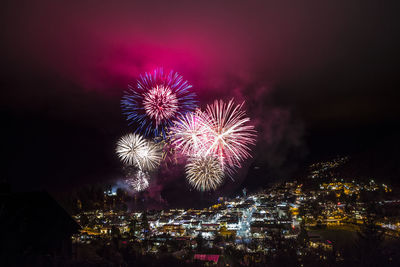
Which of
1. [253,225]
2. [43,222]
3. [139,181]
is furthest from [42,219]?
[253,225]

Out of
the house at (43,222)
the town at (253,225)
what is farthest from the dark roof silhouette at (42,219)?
the town at (253,225)

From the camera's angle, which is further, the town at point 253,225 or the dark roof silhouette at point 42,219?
the town at point 253,225

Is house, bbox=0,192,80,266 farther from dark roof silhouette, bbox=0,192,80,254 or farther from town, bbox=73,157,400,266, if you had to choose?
town, bbox=73,157,400,266

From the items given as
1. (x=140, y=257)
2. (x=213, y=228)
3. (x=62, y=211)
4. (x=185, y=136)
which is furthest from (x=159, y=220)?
(x=140, y=257)

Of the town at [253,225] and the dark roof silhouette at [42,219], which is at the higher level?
the dark roof silhouette at [42,219]

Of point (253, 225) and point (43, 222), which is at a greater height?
point (43, 222)

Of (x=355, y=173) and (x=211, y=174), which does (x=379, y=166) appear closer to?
(x=355, y=173)

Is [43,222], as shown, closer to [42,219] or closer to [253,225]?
[42,219]

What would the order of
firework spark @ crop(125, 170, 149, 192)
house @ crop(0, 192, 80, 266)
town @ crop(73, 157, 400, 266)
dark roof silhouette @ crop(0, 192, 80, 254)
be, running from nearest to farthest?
house @ crop(0, 192, 80, 266), dark roof silhouette @ crop(0, 192, 80, 254), town @ crop(73, 157, 400, 266), firework spark @ crop(125, 170, 149, 192)

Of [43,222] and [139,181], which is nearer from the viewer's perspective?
[43,222]

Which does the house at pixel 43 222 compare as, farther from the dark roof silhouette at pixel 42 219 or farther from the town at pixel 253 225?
the town at pixel 253 225

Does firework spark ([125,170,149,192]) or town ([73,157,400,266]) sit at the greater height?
firework spark ([125,170,149,192])

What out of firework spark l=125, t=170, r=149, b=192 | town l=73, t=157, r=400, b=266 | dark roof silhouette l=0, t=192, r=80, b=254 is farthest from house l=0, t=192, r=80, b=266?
firework spark l=125, t=170, r=149, b=192
